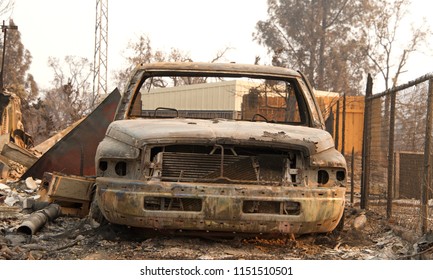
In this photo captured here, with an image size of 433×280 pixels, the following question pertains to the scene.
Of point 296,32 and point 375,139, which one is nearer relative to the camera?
point 375,139

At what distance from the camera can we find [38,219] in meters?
6.52

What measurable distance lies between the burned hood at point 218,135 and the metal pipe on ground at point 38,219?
1318 mm

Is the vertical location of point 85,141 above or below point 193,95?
below

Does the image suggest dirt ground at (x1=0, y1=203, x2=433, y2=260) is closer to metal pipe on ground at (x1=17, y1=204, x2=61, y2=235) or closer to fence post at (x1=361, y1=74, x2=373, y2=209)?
metal pipe on ground at (x1=17, y1=204, x2=61, y2=235)

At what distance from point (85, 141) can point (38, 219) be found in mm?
4838

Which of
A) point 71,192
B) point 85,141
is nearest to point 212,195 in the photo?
point 71,192

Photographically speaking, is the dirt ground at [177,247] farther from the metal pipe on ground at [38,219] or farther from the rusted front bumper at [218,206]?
the rusted front bumper at [218,206]

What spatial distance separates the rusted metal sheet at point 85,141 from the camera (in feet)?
36.6

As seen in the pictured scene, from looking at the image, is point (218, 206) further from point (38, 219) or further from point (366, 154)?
point (366, 154)

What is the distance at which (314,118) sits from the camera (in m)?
6.62
